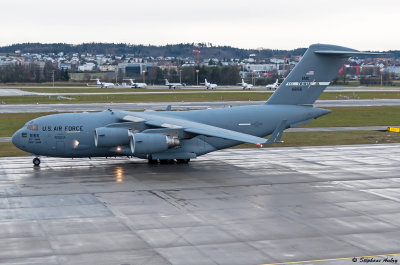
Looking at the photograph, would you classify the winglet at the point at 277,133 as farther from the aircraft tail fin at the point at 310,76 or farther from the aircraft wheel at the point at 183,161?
the aircraft tail fin at the point at 310,76

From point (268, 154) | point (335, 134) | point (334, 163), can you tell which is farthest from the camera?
point (335, 134)

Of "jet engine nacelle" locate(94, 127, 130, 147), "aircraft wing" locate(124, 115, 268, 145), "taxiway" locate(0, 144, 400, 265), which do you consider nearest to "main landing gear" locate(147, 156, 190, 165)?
"taxiway" locate(0, 144, 400, 265)

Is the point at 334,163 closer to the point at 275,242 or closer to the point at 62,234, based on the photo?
the point at 275,242

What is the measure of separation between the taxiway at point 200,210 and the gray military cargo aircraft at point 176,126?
114 cm

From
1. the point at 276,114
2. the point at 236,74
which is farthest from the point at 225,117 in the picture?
the point at 236,74

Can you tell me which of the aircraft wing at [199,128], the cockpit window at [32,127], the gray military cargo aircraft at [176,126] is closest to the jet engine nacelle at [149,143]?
the gray military cargo aircraft at [176,126]

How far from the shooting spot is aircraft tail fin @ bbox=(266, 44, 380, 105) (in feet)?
120

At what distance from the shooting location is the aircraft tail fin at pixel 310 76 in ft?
120

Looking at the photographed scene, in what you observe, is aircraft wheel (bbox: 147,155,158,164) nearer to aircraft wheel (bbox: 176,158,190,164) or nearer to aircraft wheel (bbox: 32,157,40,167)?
aircraft wheel (bbox: 176,158,190,164)

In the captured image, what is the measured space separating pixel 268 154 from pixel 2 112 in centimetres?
4293

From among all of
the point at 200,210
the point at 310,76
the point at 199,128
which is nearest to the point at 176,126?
the point at 199,128

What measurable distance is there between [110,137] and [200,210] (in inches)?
423

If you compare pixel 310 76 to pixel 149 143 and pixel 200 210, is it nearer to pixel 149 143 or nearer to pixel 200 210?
pixel 149 143

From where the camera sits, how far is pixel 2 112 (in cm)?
7100
